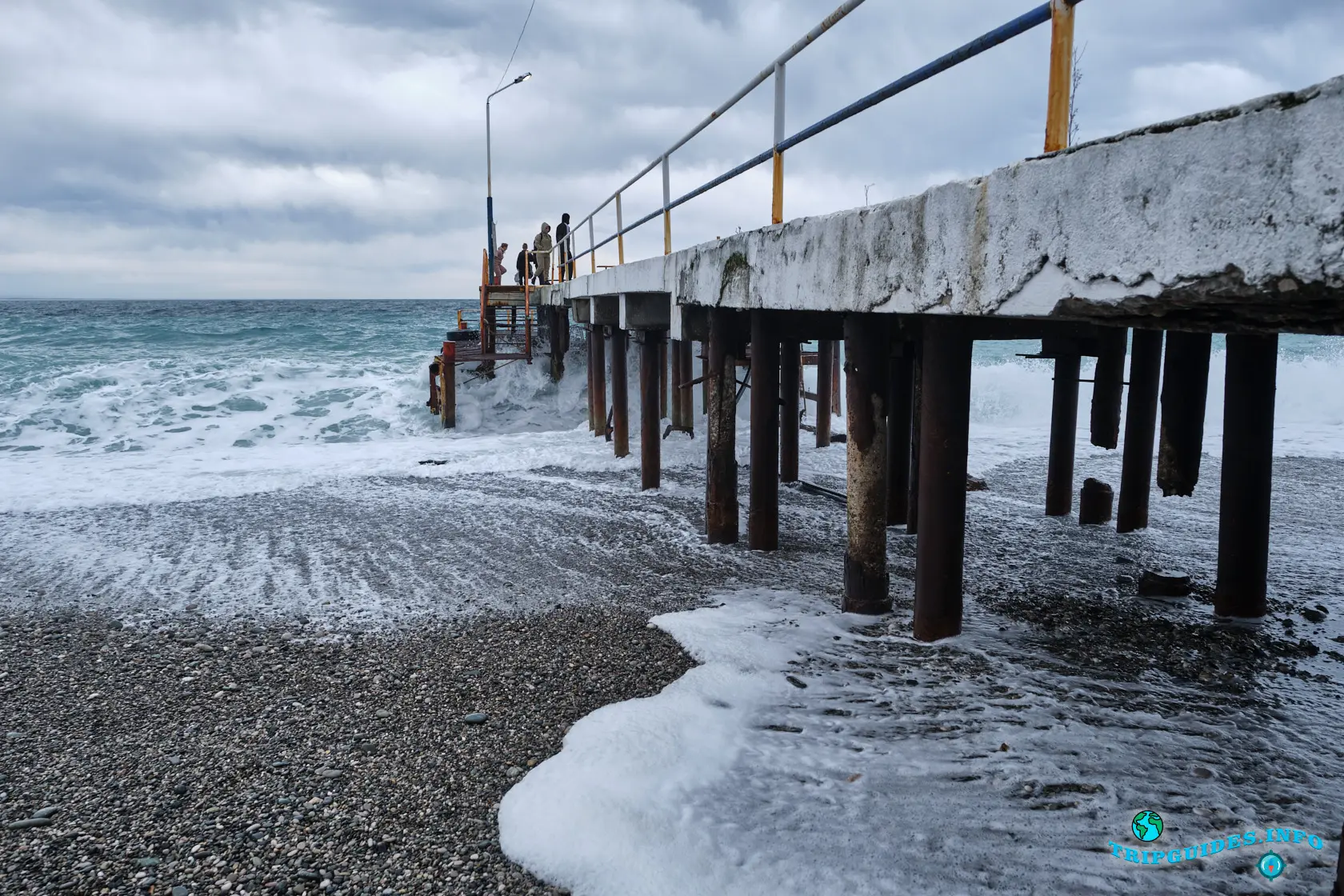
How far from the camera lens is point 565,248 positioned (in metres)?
16.7

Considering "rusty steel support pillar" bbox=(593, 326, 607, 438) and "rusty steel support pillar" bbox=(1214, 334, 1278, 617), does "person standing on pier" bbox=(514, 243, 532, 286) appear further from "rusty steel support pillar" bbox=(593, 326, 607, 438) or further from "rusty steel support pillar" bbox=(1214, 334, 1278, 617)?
"rusty steel support pillar" bbox=(1214, 334, 1278, 617)

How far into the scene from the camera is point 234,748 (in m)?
3.60

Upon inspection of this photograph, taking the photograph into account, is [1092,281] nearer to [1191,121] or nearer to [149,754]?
[1191,121]

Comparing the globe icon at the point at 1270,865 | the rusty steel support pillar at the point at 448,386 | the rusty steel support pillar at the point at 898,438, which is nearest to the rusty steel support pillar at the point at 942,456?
the globe icon at the point at 1270,865

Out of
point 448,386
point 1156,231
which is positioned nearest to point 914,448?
point 1156,231

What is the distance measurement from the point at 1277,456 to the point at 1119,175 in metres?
11.0

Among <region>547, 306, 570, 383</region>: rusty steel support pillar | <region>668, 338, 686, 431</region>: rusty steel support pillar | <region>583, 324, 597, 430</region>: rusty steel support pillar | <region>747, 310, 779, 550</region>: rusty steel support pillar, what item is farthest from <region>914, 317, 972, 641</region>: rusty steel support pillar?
<region>547, 306, 570, 383</region>: rusty steel support pillar

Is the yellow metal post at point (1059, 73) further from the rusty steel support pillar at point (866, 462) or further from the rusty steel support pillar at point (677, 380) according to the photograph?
the rusty steel support pillar at point (677, 380)

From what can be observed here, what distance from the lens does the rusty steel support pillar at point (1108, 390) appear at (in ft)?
22.5

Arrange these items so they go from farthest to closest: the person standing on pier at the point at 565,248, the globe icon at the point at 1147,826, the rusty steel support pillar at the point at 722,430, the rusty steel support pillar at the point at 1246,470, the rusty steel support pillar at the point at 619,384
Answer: the person standing on pier at the point at 565,248 < the rusty steel support pillar at the point at 619,384 < the rusty steel support pillar at the point at 722,430 < the rusty steel support pillar at the point at 1246,470 < the globe icon at the point at 1147,826

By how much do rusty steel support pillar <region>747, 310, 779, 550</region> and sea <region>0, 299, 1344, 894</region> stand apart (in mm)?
283

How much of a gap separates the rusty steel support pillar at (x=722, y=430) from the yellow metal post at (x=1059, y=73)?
4.06 m

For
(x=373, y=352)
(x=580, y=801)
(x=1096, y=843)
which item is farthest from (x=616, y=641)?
(x=373, y=352)

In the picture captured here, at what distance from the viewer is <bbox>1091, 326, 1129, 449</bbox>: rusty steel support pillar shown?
22.5 ft
